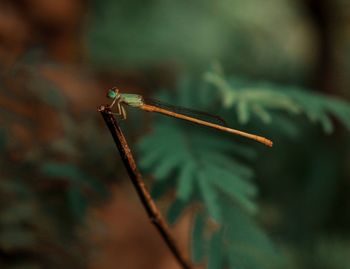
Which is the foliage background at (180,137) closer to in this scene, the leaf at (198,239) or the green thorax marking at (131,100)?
the leaf at (198,239)

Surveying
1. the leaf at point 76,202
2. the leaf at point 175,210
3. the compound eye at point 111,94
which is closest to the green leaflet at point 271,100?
the leaf at point 175,210

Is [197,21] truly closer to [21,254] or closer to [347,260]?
[347,260]

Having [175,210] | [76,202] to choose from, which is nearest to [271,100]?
[175,210]

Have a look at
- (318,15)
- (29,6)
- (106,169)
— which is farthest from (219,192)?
(29,6)

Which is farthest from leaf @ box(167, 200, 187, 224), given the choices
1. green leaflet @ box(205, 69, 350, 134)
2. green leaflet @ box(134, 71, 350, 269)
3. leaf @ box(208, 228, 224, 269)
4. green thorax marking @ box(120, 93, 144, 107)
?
green thorax marking @ box(120, 93, 144, 107)

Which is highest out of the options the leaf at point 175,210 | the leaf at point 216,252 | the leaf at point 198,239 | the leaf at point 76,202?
the leaf at point 76,202

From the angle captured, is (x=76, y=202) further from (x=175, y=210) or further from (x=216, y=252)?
(x=216, y=252)

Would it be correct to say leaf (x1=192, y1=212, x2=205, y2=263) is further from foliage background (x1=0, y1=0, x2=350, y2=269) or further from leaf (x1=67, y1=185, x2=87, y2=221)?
leaf (x1=67, y1=185, x2=87, y2=221)
